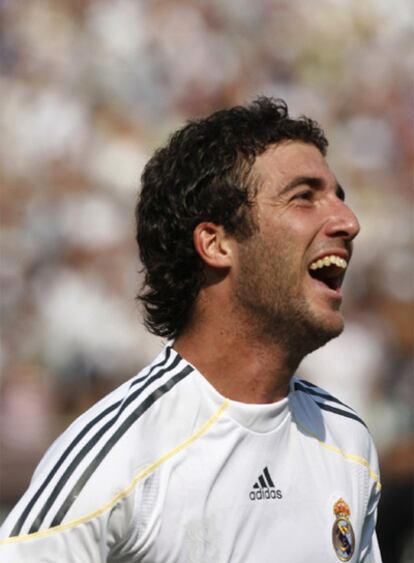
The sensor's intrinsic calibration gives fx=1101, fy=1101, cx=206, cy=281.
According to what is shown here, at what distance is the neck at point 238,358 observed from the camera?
9.56ft

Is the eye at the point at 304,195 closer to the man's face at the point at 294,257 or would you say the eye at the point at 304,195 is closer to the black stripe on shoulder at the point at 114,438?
the man's face at the point at 294,257

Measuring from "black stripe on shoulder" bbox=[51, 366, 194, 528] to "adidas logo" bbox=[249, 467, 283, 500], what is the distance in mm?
327

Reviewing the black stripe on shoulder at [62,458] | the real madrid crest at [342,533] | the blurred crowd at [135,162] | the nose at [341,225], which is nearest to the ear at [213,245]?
the nose at [341,225]

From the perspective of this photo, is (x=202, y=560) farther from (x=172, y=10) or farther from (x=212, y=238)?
(x=172, y=10)

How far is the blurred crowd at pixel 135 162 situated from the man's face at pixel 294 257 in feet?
13.2

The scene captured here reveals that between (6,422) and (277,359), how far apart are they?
472 centimetres

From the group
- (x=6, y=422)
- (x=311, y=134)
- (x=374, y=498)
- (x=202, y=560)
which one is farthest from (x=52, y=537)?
(x=6, y=422)

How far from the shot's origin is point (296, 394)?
320cm

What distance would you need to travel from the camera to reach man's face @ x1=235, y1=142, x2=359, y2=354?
2.89m

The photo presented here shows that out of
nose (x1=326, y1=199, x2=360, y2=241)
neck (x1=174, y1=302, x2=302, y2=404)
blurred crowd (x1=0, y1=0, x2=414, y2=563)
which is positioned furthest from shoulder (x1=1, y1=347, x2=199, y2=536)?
blurred crowd (x1=0, y1=0, x2=414, y2=563)

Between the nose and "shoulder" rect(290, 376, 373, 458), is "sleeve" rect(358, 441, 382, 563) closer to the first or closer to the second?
"shoulder" rect(290, 376, 373, 458)

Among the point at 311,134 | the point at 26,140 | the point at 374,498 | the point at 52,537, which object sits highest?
the point at 26,140

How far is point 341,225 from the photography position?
2936 mm

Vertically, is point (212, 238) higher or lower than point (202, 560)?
higher
